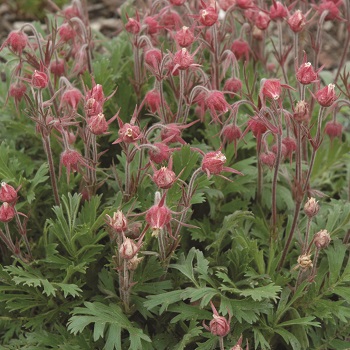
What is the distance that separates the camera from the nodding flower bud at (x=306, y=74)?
2.39m

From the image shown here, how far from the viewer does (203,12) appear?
8.86 ft

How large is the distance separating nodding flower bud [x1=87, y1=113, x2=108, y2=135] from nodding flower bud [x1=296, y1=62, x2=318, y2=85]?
0.77 metres

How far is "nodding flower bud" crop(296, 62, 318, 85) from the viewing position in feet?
7.86

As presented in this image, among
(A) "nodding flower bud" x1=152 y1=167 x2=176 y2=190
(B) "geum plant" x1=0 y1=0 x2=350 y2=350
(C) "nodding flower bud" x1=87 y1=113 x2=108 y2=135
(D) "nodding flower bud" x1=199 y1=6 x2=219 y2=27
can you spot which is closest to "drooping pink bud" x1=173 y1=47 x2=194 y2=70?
(B) "geum plant" x1=0 y1=0 x2=350 y2=350

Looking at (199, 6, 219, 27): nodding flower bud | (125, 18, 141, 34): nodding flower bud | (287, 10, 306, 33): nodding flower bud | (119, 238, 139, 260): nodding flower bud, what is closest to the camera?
(119, 238, 139, 260): nodding flower bud

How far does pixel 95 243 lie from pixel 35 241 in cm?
52

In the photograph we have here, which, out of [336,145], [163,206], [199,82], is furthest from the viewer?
[336,145]

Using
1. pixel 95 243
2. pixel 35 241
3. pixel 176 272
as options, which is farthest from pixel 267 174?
pixel 35 241

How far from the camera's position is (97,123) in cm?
235

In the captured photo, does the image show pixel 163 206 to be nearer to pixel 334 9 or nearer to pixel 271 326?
pixel 271 326

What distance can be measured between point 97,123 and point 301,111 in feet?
2.55

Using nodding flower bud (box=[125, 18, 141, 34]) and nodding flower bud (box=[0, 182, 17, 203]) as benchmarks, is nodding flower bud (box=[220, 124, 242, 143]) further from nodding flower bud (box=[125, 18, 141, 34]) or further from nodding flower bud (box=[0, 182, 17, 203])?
nodding flower bud (box=[0, 182, 17, 203])

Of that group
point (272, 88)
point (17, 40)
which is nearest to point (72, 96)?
point (17, 40)

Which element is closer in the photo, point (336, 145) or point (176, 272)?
point (176, 272)
